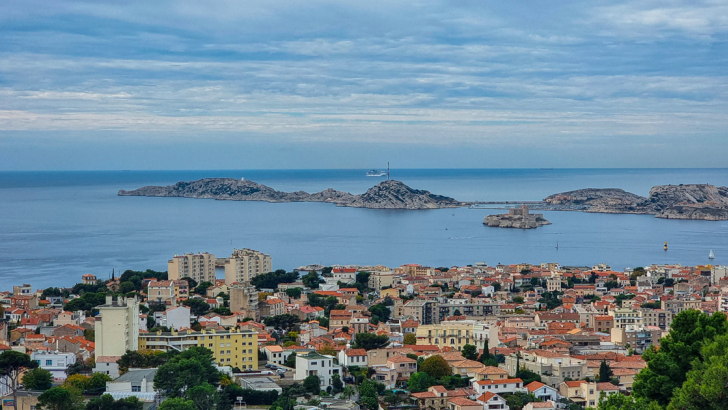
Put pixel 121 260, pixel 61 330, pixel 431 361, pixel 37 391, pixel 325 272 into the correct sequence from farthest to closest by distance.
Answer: pixel 121 260 → pixel 325 272 → pixel 61 330 → pixel 431 361 → pixel 37 391

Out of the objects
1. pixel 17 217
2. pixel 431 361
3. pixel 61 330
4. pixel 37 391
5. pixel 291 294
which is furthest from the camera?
pixel 17 217

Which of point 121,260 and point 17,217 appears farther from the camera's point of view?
point 17,217

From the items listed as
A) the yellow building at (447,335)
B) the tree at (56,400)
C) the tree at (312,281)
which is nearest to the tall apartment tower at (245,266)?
the tree at (312,281)

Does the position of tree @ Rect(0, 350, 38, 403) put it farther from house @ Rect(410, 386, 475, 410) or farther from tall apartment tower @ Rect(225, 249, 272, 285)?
tall apartment tower @ Rect(225, 249, 272, 285)

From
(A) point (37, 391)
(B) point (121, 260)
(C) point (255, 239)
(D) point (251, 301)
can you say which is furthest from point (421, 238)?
(A) point (37, 391)

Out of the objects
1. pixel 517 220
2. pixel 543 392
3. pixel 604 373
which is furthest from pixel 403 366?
pixel 517 220

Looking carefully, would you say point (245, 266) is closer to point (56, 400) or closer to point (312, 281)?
point (312, 281)

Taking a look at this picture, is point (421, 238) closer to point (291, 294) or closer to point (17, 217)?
point (291, 294)
